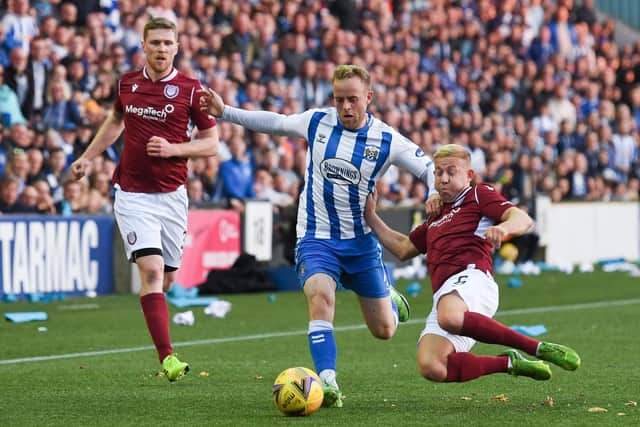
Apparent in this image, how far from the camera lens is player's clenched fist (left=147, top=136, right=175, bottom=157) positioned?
8.65 m

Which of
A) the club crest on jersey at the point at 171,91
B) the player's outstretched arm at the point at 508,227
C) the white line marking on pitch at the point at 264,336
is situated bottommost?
the white line marking on pitch at the point at 264,336

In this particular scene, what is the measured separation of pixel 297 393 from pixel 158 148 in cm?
219

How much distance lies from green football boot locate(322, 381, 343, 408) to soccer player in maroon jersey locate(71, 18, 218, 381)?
1.61 meters

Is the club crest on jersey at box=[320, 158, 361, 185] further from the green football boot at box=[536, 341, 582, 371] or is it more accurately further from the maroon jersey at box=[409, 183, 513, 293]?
the green football boot at box=[536, 341, 582, 371]

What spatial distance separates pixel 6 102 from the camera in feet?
54.3

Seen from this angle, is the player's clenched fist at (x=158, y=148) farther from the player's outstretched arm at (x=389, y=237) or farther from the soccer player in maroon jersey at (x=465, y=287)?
the soccer player in maroon jersey at (x=465, y=287)

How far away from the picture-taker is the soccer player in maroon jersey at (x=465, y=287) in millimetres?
7414

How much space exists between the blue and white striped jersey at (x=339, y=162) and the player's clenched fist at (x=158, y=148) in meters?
0.60

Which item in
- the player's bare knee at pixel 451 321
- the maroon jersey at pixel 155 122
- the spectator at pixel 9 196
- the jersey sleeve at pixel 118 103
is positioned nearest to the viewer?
the player's bare knee at pixel 451 321

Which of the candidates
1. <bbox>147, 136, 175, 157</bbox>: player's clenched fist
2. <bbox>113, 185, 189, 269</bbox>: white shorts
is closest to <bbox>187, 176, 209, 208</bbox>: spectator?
<bbox>113, 185, 189, 269</bbox>: white shorts

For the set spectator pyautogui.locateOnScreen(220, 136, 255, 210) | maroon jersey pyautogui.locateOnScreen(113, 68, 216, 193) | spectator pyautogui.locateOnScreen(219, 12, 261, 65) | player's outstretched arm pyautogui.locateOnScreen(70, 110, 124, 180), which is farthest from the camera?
spectator pyautogui.locateOnScreen(219, 12, 261, 65)

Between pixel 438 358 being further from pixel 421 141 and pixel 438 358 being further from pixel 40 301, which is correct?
pixel 421 141

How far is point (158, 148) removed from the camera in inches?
340

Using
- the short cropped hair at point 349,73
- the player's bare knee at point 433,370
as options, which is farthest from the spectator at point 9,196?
the player's bare knee at point 433,370
